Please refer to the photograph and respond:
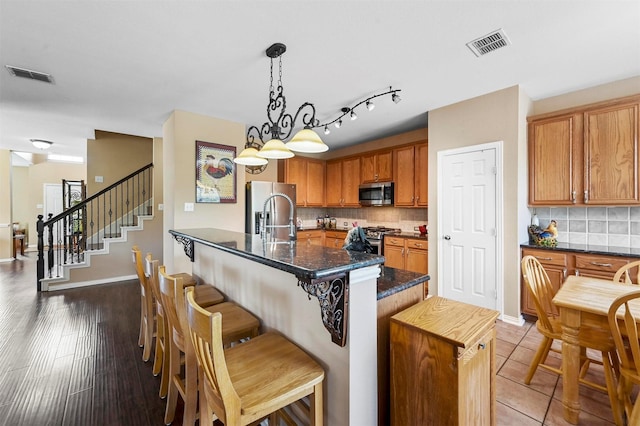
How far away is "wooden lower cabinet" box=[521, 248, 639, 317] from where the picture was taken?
2619 mm

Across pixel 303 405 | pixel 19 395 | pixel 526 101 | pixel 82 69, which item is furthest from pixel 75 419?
pixel 526 101

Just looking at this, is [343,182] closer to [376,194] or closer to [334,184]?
[334,184]

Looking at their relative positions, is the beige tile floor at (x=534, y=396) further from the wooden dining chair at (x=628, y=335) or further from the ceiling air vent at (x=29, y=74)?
the ceiling air vent at (x=29, y=74)

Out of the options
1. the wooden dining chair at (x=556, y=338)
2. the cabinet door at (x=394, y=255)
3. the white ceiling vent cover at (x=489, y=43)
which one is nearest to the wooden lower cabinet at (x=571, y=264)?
the wooden dining chair at (x=556, y=338)

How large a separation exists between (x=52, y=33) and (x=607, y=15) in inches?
163

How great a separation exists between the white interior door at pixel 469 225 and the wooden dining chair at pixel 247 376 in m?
2.83

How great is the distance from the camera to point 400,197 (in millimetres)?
4715

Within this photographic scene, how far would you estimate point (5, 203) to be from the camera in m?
6.53

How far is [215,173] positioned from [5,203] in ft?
21.3

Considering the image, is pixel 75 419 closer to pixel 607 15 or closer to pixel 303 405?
pixel 303 405

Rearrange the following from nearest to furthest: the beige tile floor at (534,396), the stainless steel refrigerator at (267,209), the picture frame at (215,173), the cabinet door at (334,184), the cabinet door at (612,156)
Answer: the beige tile floor at (534,396)
the cabinet door at (612,156)
the picture frame at (215,173)
the stainless steel refrigerator at (267,209)
the cabinet door at (334,184)

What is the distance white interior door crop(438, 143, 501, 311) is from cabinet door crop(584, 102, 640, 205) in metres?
0.88

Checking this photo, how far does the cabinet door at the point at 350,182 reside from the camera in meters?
5.51

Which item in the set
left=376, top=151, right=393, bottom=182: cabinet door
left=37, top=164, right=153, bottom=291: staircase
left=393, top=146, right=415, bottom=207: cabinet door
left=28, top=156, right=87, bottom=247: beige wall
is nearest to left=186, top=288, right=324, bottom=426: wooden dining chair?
left=393, top=146, right=415, bottom=207: cabinet door
